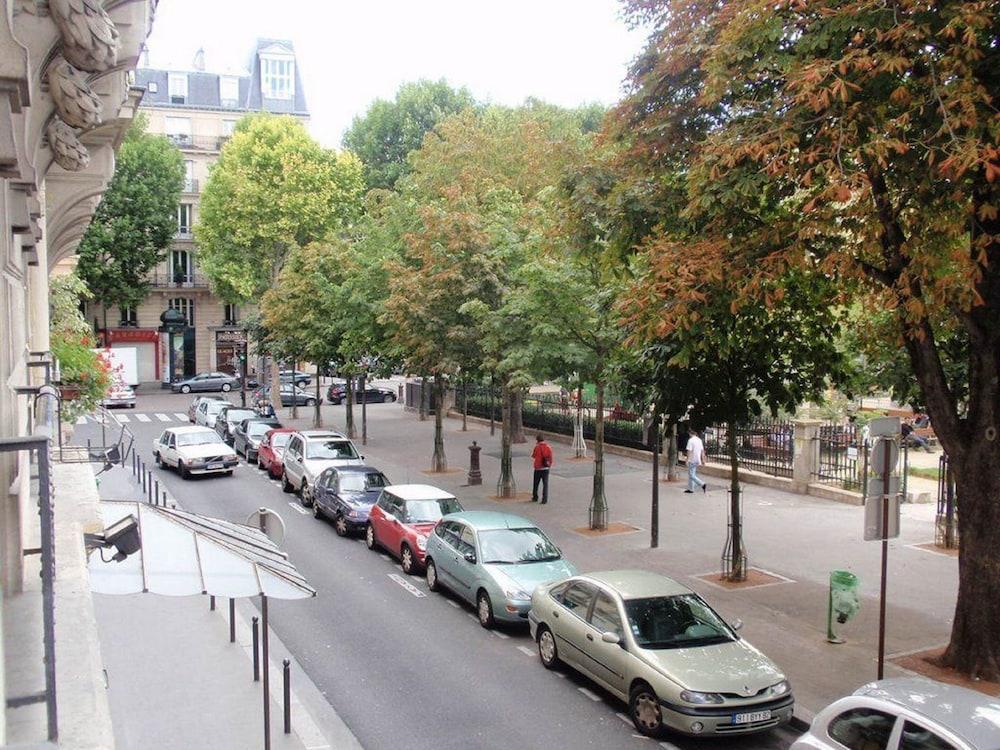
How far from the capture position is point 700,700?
32.9 feet

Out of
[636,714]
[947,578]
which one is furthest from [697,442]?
[636,714]

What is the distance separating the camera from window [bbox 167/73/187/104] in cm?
6638

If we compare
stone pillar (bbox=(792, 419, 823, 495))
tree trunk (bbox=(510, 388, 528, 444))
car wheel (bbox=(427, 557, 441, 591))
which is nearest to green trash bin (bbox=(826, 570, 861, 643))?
car wheel (bbox=(427, 557, 441, 591))

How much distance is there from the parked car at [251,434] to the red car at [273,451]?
1222 millimetres

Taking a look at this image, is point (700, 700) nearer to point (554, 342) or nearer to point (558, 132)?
point (554, 342)

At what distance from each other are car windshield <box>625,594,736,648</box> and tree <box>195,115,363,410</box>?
125ft

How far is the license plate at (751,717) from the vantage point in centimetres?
1005

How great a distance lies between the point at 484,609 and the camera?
47.4 feet

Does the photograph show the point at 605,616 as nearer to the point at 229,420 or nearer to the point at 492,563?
the point at 492,563

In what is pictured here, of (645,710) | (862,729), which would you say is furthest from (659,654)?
(862,729)

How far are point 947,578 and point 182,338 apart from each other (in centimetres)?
5592

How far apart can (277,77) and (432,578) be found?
5938 cm

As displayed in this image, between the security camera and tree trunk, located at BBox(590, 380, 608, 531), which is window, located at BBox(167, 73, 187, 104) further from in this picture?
the security camera

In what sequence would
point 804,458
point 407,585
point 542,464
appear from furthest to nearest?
point 804,458 → point 542,464 → point 407,585
